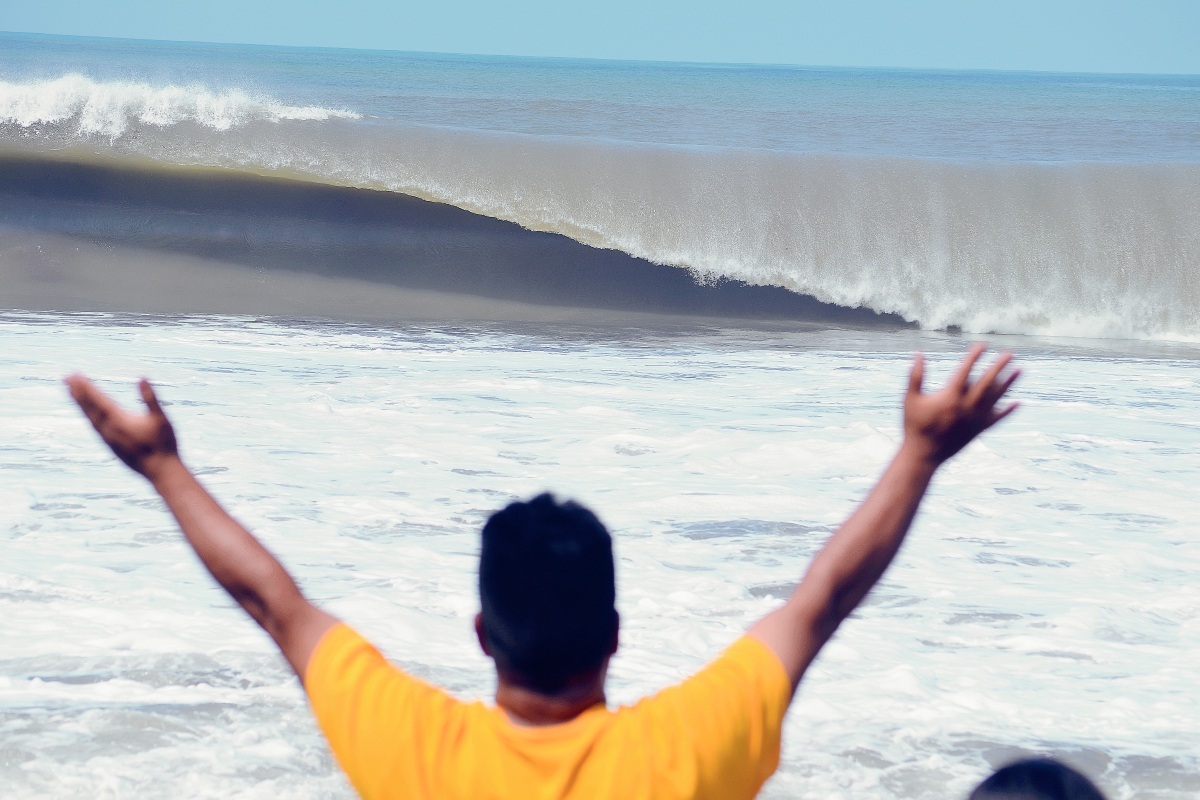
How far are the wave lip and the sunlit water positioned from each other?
281 inches

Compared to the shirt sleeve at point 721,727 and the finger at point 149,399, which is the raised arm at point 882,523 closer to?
the shirt sleeve at point 721,727

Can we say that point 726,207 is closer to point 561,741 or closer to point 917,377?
point 917,377

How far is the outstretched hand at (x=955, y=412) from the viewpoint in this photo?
113 cm

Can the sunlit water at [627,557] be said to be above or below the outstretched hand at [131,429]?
below

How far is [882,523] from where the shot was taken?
114 centimetres

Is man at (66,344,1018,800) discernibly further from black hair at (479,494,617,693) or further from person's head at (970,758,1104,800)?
person's head at (970,758,1104,800)

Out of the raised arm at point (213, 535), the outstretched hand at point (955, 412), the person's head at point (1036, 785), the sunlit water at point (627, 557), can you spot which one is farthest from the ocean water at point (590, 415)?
the outstretched hand at point (955, 412)

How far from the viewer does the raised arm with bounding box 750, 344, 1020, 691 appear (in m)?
1.11

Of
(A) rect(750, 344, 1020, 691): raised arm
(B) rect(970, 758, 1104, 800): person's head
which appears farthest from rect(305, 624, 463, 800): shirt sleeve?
(B) rect(970, 758, 1104, 800): person's head

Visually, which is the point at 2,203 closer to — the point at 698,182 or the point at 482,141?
the point at 482,141

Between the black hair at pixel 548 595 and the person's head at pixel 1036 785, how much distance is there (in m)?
0.61

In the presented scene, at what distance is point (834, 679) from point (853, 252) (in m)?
9.65

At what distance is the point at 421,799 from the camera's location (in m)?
1.04

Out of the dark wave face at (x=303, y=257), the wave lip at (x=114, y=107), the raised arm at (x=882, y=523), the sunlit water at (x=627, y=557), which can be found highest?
the wave lip at (x=114, y=107)
